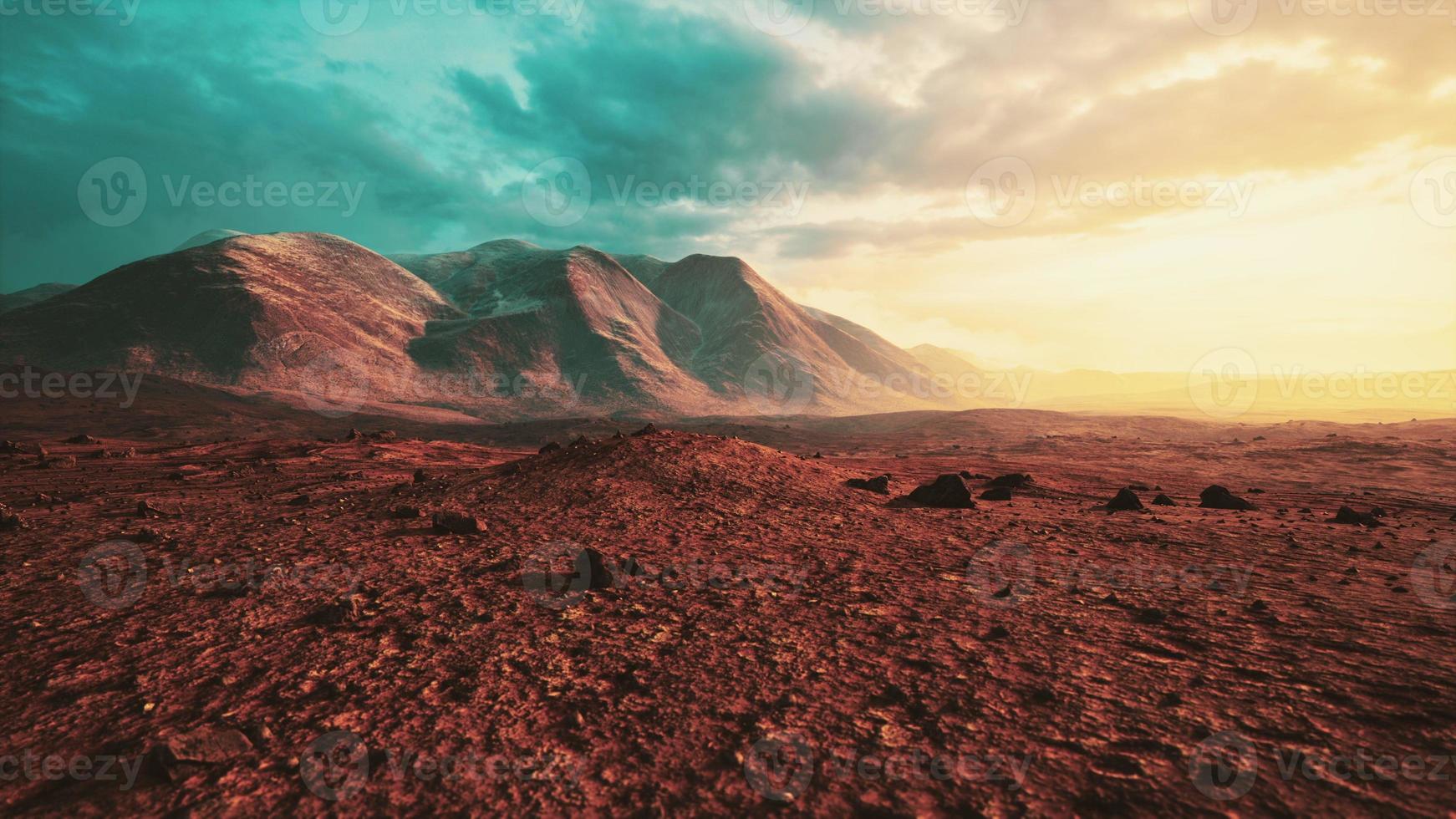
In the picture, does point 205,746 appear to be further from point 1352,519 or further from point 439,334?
point 439,334

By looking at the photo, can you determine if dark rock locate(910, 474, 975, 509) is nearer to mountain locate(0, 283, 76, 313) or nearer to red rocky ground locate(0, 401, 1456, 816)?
red rocky ground locate(0, 401, 1456, 816)

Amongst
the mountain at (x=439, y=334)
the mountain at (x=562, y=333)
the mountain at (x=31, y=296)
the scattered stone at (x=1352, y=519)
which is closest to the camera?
the scattered stone at (x=1352, y=519)

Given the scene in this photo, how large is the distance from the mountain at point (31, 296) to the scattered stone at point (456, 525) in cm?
20226

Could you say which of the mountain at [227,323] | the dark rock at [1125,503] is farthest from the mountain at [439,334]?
the dark rock at [1125,503]

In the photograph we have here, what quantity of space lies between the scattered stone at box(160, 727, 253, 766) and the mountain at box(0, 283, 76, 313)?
207 m

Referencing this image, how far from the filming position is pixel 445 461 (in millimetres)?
26078

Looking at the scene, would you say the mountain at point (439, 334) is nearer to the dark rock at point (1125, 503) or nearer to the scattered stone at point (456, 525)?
the scattered stone at point (456, 525)

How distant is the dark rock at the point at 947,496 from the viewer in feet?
48.7

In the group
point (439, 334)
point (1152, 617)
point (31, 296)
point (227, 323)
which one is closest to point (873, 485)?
point (1152, 617)

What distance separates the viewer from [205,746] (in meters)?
4.15

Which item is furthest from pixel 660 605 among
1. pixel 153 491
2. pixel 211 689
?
pixel 153 491

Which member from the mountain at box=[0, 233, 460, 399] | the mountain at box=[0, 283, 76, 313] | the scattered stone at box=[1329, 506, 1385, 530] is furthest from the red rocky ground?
the mountain at box=[0, 283, 76, 313]

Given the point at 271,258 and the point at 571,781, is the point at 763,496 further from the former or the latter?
the point at 271,258

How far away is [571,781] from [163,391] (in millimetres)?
91684
